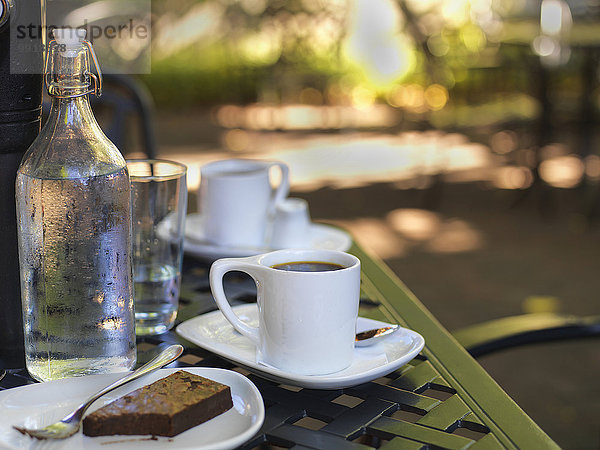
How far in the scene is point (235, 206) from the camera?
3.40 feet

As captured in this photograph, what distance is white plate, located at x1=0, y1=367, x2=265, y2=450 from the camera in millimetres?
551

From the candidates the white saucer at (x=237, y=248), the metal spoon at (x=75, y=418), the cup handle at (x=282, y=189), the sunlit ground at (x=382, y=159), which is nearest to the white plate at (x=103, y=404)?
the metal spoon at (x=75, y=418)

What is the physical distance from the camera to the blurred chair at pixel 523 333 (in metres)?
1.04

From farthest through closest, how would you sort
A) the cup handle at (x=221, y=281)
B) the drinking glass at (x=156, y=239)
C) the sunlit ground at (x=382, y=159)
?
the sunlit ground at (x=382, y=159)
the drinking glass at (x=156, y=239)
the cup handle at (x=221, y=281)

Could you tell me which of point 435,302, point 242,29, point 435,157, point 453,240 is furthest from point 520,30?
point 242,29

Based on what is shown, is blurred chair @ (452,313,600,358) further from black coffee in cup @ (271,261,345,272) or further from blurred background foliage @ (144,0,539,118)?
blurred background foliage @ (144,0,539,118)

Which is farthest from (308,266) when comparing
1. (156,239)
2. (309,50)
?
(309,50)

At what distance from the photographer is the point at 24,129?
25.9 inches

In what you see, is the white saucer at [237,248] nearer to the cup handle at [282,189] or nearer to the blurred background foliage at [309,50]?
the cup handle at [282,189]

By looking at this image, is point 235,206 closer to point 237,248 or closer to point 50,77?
point 237,248

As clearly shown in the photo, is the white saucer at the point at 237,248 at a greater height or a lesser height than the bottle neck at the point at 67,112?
lesser

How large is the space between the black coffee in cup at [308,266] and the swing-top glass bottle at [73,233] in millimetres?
134

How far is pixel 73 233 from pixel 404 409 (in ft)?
0.98

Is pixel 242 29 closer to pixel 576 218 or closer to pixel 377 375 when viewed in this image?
pixel 576 218
